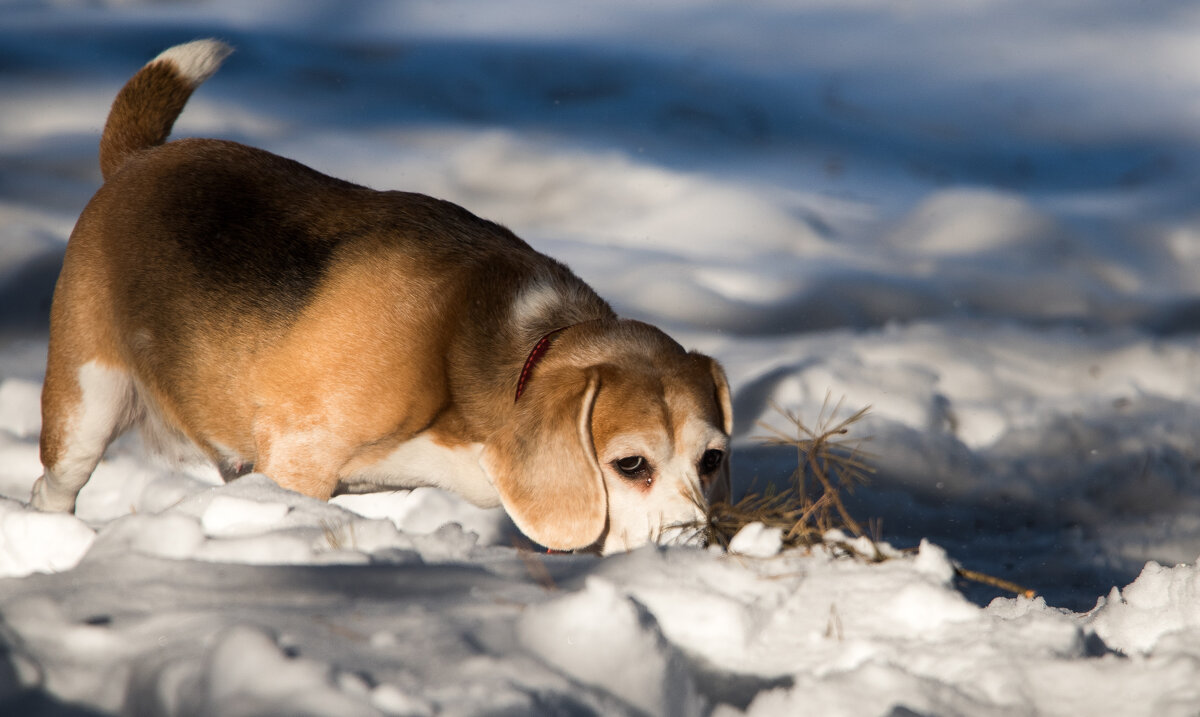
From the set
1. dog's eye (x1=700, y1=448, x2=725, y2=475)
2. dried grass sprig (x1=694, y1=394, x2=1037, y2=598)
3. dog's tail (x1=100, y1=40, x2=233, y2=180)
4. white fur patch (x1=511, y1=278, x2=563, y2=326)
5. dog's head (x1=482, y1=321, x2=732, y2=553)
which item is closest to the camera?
dried grass sprig (x1=694, y1=394, x2=1037, y2=598)

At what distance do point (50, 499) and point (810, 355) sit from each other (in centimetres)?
508

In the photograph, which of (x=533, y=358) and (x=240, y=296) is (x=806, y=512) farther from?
(x=240, y=296)

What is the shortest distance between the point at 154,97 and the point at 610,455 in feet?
9.70

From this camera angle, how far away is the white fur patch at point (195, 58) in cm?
457

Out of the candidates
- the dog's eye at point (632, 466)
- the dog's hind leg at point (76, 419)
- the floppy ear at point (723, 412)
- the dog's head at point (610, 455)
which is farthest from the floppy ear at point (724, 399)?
the dog's hind leg at point (76, 419)

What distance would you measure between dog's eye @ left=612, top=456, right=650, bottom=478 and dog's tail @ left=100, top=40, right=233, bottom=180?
2887 millimetres

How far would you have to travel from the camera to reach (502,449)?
343 cm

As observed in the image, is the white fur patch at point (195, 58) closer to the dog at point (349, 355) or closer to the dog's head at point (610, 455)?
the dog at point (349, 355)

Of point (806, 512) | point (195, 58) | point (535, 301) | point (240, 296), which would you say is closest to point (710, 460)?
point (806, 512)

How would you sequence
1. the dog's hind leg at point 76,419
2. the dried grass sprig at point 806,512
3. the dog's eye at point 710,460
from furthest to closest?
the dog's hind leg at point 76,419, the dog's eye at point 710,460, the dried grass sprig at point 806,512

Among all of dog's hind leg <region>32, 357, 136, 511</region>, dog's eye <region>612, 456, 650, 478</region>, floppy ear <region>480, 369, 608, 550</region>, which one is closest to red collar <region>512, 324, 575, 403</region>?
floppy ear <region>480, 369, 608, 550</region>

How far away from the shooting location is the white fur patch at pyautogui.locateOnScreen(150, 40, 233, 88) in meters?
4.57

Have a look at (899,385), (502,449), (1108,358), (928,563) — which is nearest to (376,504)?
(502,449)

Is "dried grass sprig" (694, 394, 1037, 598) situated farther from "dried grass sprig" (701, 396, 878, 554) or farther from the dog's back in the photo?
the dog's back
